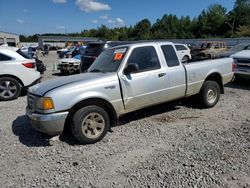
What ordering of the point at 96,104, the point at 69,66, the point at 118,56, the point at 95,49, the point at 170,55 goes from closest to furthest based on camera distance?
the point at 96,104
the point at 118,56
the point at 170,55
the point at 95,49
the point at 69,66

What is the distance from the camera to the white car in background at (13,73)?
332 inches

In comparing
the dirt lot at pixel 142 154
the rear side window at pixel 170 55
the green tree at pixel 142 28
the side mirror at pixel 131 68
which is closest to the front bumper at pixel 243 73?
the dirt lot at pixel 142 154

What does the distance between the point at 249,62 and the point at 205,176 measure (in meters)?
6.91

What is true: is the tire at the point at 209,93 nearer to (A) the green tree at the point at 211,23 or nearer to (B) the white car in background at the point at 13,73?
(B) the white car in background at the point at 13,73

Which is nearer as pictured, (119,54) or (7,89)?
(119,54)

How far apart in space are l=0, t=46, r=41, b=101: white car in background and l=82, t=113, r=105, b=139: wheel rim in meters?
4.89

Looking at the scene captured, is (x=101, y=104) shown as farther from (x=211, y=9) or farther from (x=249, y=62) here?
(x=211, y=9)

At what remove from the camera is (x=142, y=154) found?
433 centimetres

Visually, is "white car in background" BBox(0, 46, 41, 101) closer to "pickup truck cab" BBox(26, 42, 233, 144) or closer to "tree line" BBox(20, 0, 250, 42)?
"pickup truck cab" BBox(26, 42, 233, 144)

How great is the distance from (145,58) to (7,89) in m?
5.35

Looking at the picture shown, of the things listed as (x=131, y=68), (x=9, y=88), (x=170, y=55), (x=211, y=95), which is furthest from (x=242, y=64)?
(x=9, y=88)

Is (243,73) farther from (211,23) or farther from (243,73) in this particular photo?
(211,23)

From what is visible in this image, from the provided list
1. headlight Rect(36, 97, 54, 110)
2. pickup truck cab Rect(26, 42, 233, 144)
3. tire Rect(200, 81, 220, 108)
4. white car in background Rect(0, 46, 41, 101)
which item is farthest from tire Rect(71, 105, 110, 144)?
white car in background Rect(0, 46, 41, 101)

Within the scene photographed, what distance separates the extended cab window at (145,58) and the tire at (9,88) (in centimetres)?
501
